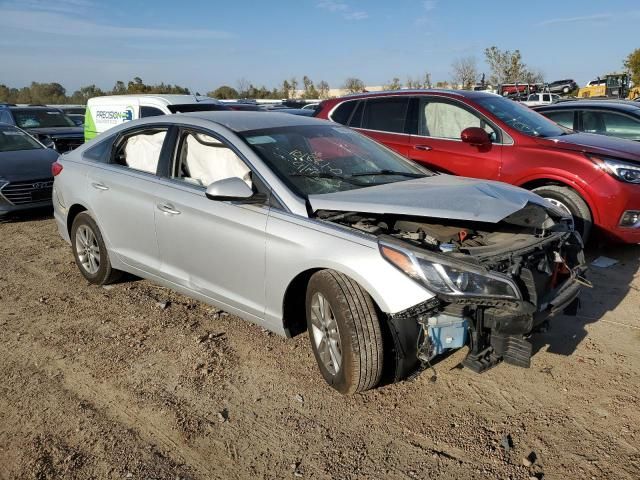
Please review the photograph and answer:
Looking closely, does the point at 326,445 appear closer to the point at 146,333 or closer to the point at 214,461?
the point at 214,461

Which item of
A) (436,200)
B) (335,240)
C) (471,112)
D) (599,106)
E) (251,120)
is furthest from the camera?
(599,106)

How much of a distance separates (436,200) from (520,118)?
378cm

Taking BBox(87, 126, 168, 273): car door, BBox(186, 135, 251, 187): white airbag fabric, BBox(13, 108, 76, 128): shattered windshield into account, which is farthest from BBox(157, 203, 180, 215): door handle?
BBox(13, 108, 76, 128): shattered windshield

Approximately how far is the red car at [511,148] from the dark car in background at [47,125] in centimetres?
705

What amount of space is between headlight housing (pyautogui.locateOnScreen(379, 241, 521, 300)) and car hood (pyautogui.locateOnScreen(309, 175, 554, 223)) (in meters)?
0.31

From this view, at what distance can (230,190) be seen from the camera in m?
3.50

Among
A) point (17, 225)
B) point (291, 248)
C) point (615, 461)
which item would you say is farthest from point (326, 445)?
point (17, 225)

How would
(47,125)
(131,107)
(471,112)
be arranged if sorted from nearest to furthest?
(471,112) < (131,107) < (47,125)

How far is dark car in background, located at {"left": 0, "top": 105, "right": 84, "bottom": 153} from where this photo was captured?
1200 centimetres

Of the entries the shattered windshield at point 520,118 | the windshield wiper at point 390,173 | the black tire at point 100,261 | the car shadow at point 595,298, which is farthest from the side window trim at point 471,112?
the black tire at point 100,261

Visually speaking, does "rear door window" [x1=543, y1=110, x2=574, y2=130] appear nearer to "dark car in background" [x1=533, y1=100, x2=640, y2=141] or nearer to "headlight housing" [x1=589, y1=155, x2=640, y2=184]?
"dark car in background" [x1=533, y1=100, x2=640, y2=141]

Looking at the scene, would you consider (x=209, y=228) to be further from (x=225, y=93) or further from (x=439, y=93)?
(x=225, y=93)

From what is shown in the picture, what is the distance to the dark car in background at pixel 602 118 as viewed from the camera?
794 centimetres

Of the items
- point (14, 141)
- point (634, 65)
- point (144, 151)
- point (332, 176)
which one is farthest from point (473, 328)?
point (634, 65)
